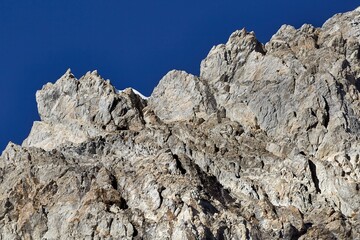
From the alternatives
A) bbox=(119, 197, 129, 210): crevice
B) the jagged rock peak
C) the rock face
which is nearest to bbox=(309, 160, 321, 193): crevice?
the rock face

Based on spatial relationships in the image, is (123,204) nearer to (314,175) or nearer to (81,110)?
(314,175)

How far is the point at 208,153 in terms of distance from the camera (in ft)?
384

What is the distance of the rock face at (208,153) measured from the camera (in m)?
101

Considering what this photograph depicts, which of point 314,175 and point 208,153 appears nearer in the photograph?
point 314,175

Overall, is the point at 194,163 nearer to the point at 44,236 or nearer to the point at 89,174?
the point at 89,174

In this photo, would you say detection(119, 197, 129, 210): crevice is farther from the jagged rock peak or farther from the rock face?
the jagged rock peak

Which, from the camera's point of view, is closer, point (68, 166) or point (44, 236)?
point (44, 236)

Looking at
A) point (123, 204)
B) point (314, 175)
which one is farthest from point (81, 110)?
point (314, 175)

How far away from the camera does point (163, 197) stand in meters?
103

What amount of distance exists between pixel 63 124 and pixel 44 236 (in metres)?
28.6

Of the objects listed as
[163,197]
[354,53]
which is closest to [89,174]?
[163,197]

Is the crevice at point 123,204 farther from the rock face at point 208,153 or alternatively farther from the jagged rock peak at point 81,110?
the jagged rock peak at point 81,110

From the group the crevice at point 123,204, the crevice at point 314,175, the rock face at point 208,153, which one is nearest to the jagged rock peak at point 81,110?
the rock face at point 208,153

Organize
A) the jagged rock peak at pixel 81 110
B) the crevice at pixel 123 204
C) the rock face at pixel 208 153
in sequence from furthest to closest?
1. the jagged rock peak at pixel 81 110
2. the crevice at pixel 123 204
3. the rock face at pixel 208 153
